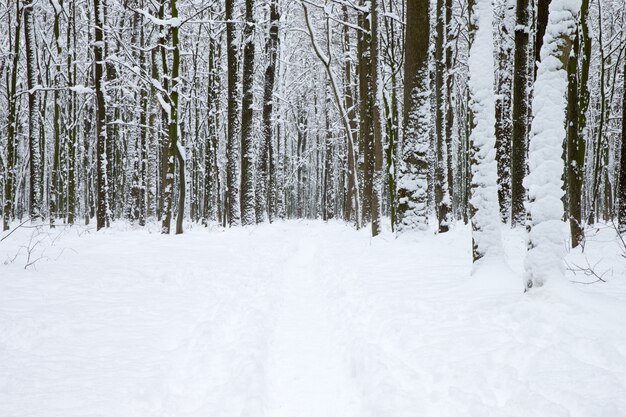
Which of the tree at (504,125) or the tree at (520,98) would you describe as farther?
the tree at (504,125)

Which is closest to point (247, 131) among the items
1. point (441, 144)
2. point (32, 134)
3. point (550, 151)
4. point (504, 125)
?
point (441, 144)

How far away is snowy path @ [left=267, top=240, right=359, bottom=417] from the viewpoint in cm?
285

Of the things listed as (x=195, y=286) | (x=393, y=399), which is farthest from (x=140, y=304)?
(x=393, y=399)

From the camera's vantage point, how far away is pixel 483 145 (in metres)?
5.50

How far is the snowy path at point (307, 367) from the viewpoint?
2.85 m

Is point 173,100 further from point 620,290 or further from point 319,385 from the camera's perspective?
point 620,290

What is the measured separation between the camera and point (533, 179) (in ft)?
13.2

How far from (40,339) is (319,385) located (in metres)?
2.39

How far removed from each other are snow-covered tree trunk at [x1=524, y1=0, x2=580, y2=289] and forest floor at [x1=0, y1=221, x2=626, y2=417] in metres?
0.32

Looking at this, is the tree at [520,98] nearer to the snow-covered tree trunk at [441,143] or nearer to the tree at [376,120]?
the snow-covered tree trunk at [441,143]

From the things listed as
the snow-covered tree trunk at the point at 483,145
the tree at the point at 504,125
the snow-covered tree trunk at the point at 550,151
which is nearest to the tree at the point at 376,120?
the tree at the point at 504,125

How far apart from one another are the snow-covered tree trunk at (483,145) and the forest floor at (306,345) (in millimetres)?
494

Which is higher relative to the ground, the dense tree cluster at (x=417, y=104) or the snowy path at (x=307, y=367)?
the dense tree cluster at (x=417, y=104)

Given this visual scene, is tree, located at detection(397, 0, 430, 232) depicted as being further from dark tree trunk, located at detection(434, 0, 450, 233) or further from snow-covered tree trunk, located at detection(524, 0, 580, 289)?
snow-covered tree trunk, located at detection(524, 0, 580, 289)
